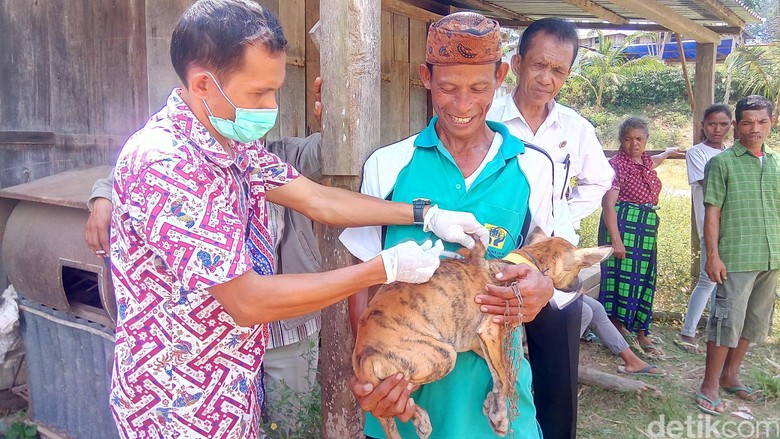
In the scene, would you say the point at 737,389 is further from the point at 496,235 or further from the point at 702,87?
the point at 496,235

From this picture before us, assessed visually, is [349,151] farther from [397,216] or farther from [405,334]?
[405,334]

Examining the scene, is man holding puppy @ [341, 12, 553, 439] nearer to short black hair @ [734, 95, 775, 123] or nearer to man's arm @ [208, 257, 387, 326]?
man's arm @ [208, 257, 387, 326]

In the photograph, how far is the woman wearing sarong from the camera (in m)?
6.34

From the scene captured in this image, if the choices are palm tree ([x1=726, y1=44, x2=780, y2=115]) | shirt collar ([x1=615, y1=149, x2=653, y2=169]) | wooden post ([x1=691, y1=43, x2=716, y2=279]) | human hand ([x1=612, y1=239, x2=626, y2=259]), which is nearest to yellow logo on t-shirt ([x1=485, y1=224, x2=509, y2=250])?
human hand ([x1=612, y1=239, x2=626, y2=259])

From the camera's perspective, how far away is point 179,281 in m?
1.68

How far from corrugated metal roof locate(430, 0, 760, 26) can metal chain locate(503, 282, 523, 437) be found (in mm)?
5107

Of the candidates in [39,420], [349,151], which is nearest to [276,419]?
[39,420]

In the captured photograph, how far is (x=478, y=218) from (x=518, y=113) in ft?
4.61

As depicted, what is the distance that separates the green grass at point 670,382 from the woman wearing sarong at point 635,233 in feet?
1.38

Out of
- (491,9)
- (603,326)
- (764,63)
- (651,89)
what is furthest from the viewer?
(651,89)

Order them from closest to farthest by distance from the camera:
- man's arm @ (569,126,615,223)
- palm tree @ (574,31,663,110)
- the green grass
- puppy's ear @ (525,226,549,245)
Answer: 1. puppy's ear @ (525,226,549,245)
2. man's arm @ (569,126,615,223)
3. the green grass
4. palm tree @ (574,31,663,110)

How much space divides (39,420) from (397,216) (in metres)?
2.86

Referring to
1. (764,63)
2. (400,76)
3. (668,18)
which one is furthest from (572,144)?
(764,63)

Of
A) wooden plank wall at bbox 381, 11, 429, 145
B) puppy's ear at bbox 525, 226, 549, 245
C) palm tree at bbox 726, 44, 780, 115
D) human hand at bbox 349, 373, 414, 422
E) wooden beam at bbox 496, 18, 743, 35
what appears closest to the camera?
human hand at bbox 349, 373, 414, 422
